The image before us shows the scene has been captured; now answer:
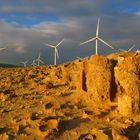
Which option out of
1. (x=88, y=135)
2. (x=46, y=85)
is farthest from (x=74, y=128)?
(x=46, y=85)

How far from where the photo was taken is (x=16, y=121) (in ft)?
98.6

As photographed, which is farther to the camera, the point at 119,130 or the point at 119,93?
the point at 119,93

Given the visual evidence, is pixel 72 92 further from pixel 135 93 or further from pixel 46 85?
pixel 135 93

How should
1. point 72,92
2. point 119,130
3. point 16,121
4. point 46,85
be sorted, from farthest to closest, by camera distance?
point 46,85 < point 72,92 < point 16,121 < point 119,130

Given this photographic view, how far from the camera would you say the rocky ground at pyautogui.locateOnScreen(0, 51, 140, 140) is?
27500mm

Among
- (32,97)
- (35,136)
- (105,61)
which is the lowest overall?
(35,136)

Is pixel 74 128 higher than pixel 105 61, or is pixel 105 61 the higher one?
pixel 105 61

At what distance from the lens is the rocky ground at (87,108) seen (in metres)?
27.5

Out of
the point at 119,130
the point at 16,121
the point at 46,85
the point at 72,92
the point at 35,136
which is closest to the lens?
the point at 119,130

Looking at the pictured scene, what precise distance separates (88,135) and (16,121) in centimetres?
561

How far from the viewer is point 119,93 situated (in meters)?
29.2

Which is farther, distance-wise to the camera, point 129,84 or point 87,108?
point 87,108

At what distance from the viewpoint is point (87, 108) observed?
30719 mm

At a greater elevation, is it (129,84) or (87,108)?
(129,84)
